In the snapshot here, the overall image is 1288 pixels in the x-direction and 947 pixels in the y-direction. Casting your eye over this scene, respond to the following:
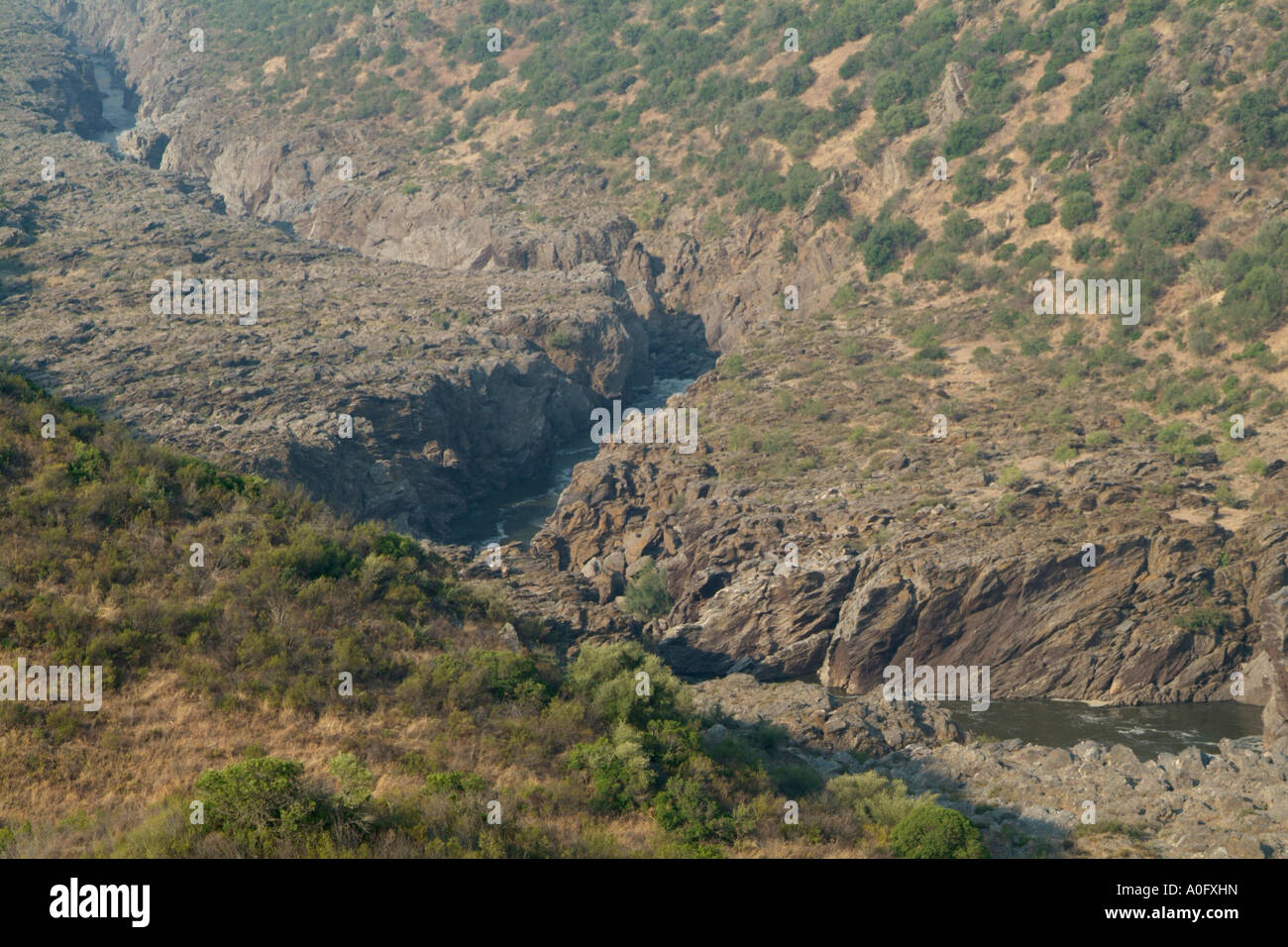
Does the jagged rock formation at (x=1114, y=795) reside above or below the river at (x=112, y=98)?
below

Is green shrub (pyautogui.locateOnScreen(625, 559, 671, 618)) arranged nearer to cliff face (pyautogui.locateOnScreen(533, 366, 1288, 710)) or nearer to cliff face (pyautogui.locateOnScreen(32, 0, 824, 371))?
cliff face (pyautogui.locateOnScreen(533, 366, 1288, 710))

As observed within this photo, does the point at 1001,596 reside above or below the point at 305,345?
below

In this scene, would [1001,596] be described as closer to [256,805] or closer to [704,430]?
[704,430]

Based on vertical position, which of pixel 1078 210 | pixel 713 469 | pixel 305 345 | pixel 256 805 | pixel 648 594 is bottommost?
pixel 256 805

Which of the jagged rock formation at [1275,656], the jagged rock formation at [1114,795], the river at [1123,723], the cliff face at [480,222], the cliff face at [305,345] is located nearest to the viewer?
the jagged rock formation at [1114,795]

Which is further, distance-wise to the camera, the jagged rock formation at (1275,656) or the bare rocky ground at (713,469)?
the jagged rock formation at (1275,656)

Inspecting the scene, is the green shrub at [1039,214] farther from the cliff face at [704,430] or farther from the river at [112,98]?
the river at [112,98]

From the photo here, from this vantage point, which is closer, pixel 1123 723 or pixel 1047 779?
pixel 1047 779

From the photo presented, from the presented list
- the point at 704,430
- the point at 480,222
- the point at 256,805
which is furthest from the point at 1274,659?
the point at 480,222

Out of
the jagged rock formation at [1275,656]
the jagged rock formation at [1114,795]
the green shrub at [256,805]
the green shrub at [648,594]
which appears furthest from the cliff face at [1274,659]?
the green shrub at [256,805]

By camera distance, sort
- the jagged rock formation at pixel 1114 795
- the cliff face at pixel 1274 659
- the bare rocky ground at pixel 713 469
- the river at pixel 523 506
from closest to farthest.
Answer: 1. the jagged rock formation at pixel 1114 795
2. the bare rocky ground at pixel 713 469
3. the cliff face at pixel 1274 659
4. the river at pixel 523 506

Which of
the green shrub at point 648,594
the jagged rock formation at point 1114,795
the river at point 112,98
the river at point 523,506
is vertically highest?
the river at point 112,98
